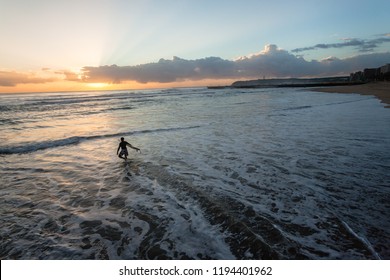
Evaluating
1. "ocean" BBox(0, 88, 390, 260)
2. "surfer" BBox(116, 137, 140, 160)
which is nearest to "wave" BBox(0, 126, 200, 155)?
"ocean" BBox(0, 88, 390, 260)

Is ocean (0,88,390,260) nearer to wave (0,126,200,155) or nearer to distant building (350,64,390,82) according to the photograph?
wave (0,126,200,155)

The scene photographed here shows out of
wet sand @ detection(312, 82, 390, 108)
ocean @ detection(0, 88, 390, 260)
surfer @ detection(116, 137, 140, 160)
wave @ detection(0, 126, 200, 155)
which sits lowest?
ocean @ detection(0, 88, 390, 260)

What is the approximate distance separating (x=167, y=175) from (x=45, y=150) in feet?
30.4

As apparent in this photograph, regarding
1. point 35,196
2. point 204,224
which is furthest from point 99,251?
point 35,196

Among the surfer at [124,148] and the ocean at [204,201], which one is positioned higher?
the surfer at [124,148]

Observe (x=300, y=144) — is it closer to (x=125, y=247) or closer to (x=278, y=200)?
(x=278, y=200)

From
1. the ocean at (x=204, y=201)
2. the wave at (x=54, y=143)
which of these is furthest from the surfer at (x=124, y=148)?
the wave at (x=54, y=143)

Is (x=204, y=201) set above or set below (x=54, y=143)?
below

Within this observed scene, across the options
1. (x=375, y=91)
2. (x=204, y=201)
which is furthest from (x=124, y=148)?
(x=375, y=91)

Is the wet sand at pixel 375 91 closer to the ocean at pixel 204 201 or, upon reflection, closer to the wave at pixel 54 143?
the ocean at pixel 204 201

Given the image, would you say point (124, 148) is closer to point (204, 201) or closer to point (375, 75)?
point (204, 201)

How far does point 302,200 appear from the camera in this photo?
22.6 feet

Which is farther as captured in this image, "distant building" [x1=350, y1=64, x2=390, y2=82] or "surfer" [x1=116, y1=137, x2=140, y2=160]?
"distant building" [x1=350, y1=64, x2=390, y2=82]

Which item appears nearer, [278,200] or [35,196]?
[278,200]
